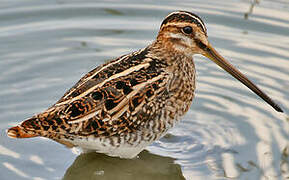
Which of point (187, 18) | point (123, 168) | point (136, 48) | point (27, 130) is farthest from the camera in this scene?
point (136, 48)

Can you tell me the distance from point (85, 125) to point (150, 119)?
0.59 m

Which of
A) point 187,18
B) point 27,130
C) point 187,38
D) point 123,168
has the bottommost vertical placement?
point 123,168

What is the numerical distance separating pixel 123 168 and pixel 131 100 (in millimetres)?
877

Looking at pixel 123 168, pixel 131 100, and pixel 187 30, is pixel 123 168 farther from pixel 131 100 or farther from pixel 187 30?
pixel 187 30

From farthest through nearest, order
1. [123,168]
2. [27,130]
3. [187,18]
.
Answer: [123,168] < [187,18] < [27,130]

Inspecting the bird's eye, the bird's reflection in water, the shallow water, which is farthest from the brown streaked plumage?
the shallow water

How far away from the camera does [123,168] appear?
5.62 meters

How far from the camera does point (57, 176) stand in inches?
213

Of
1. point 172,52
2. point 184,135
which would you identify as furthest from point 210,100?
point 172,52

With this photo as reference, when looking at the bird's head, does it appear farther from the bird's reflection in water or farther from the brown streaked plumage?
the bird's reflection in water

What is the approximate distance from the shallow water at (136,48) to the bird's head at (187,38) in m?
0.72

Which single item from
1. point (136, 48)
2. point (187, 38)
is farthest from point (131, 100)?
point (136, 48)

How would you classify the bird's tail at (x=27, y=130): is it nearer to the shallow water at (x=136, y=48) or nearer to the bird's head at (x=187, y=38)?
the shallow water at (x=136, y=48)

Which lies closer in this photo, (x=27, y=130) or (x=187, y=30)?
(x=27, y=130)
